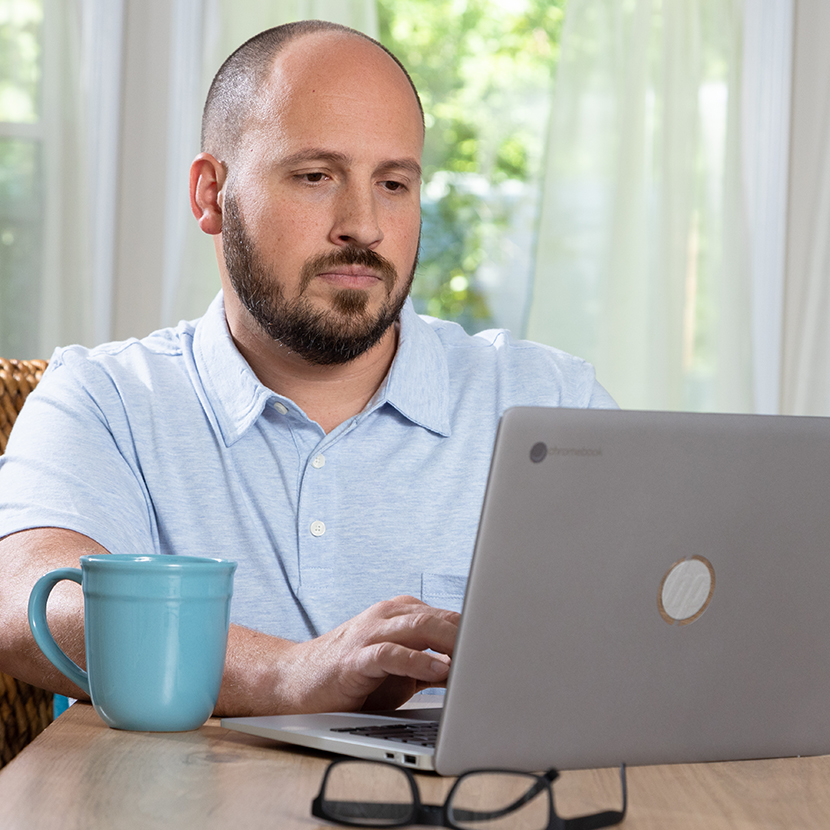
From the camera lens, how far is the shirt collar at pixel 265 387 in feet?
4.04

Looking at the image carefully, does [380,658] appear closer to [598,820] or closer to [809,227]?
[598,820]

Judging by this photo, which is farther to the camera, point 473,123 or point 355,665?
point 473,123

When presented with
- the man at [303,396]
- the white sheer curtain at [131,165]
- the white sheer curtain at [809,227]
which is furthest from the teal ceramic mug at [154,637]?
the white sheer curtain at [809,227]

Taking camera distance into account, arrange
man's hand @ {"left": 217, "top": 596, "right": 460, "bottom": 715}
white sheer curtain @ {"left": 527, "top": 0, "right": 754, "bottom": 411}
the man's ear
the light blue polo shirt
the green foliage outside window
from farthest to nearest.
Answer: the green foliage outside window < white sheer curtain @ {"left": 527, "top": 0, "right": 754, "bottom": 411} < the man's ear < the light blue polo shirt < man's hand @ {"left": 217, "top": 596, "right": 460, "bottom": 715}

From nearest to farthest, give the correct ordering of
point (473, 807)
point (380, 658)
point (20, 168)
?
point (473, 807), point (380, 658), point (20, 168)

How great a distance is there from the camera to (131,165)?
2297mm

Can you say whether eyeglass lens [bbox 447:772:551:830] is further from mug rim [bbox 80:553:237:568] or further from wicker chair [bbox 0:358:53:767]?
wicker chair [bbox 0:358:53:767]

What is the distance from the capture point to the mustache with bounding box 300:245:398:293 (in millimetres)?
1239

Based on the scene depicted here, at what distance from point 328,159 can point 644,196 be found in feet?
4.48

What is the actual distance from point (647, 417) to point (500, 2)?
2204 millimetres

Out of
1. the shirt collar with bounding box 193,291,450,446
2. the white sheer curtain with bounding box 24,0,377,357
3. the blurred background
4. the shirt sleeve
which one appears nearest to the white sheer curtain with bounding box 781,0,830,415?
the blurred background

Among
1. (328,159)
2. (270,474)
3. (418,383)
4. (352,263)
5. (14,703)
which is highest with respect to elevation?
(328,159)

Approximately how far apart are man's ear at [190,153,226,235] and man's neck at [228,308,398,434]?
6.7 inches

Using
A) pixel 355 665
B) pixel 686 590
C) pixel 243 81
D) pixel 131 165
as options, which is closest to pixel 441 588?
pixel 355 665
